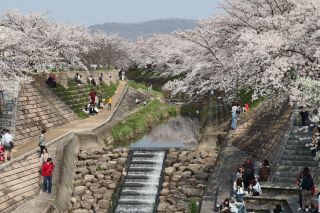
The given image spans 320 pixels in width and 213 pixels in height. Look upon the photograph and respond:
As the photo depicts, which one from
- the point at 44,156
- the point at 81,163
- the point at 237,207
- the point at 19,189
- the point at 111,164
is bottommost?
the point at 81,163

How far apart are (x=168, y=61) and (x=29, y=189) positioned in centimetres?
5450

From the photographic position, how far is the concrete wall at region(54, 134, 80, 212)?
65.5 ft

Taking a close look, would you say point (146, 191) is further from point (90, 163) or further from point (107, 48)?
point (107, 48)

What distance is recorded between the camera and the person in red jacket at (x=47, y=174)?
18.6 meters

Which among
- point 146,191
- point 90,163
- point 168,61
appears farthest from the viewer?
point 168,61

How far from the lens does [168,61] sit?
237ft

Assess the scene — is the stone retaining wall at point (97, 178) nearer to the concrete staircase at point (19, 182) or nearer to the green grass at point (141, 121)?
the concrete staircase at point (19, 182)

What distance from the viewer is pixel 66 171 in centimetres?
2194

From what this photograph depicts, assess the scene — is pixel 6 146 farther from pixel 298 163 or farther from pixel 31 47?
pixel 298 163

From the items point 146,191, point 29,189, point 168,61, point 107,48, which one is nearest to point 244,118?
point 146,191

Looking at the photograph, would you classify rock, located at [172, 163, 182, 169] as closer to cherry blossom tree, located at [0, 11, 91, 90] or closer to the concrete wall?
the concrete wall

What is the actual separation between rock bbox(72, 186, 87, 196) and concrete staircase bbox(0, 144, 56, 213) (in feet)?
7.68

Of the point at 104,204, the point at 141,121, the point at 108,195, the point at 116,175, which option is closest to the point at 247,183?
the point at 104,204

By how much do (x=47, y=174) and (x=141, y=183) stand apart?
5519mm
